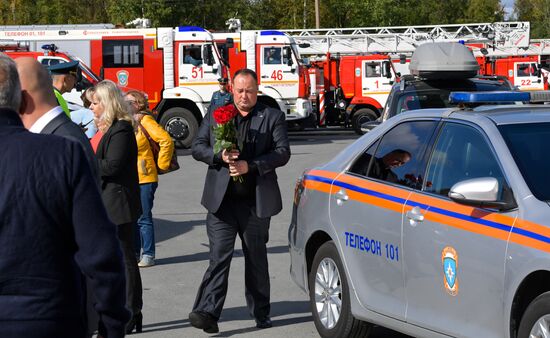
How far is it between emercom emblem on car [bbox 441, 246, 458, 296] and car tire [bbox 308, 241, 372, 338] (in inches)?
45.9

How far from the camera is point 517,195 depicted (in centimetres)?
522

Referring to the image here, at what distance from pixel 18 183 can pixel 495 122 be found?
327cm

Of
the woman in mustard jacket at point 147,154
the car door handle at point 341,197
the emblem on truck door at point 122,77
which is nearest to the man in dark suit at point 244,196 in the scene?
the car door handle at point 341,197

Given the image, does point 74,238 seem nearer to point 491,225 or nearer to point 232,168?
point 491,225

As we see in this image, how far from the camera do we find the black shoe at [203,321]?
7.28 metres

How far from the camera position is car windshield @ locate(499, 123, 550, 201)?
5.28 meters

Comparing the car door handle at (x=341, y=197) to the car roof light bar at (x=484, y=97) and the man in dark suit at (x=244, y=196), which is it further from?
the car roof light bar at (x=484, y=97)

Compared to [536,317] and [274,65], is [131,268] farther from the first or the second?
[274,65]

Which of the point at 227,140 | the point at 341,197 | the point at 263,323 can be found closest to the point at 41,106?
the point at 341,197

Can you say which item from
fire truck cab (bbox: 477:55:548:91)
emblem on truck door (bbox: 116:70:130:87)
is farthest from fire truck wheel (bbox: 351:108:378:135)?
emblem on truck door (bbox: 116:70:130:87)

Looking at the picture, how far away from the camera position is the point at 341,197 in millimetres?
6730

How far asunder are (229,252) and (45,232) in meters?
4.18

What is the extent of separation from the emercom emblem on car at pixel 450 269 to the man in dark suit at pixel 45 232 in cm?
261

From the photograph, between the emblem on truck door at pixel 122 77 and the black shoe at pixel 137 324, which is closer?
the black shoe at pixel 137 324
